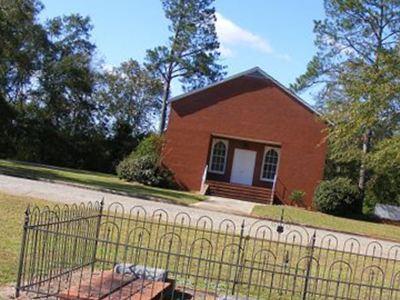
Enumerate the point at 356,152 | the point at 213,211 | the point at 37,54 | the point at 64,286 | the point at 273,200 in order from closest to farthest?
the point at 64,286
the point at 213,211
the point at 273,200
the point at 356,152
the point at 37,54

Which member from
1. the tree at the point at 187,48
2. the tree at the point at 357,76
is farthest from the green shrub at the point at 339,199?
the tree at the point at 187,48

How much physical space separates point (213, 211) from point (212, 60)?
34.3m

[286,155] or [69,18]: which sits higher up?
[69,18]

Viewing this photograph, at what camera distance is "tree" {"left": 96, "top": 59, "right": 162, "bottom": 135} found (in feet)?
197

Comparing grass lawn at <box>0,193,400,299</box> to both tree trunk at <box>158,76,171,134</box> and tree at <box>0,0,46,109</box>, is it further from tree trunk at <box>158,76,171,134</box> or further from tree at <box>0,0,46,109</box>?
tree trunk at <box>158,76,171,134</box>

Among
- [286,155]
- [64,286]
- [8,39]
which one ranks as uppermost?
[8,39]

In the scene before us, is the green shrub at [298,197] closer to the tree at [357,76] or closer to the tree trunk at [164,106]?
the tree at [357,76]

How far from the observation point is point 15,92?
5353 centimetres

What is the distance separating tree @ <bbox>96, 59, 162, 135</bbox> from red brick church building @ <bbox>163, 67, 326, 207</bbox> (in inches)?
944

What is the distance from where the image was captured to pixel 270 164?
36781 millimetres

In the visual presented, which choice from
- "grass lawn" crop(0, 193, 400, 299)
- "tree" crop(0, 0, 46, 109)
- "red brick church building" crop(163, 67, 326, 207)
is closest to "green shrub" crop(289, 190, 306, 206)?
"red brick church building" crop(163, 67, 326, 207)

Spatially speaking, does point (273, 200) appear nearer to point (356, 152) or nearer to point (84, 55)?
point (356, 152)

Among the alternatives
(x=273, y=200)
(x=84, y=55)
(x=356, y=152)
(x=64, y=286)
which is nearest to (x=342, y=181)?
(x=273, y=200)

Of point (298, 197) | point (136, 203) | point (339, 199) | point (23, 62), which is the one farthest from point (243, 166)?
point (23, 62)
